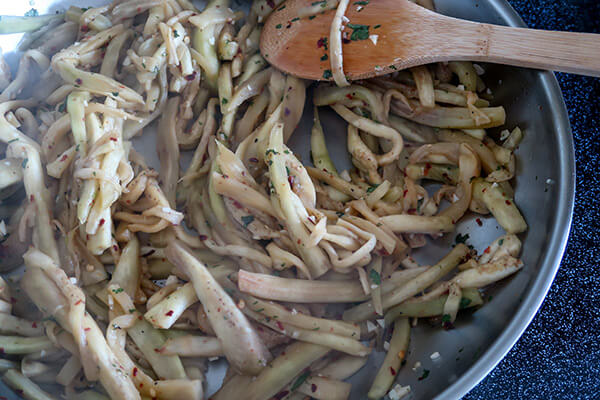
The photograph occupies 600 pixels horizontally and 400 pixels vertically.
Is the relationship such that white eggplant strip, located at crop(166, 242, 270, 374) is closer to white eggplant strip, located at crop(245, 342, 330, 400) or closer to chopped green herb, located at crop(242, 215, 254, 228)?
white eggplant strip, located at crop(245, 342, 330, 400)

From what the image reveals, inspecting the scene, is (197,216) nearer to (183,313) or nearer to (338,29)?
(183,313)

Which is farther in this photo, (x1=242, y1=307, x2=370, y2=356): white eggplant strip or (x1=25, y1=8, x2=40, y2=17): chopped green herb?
(x1=25, y1=8, x2=40, y2=17): chopped green herb

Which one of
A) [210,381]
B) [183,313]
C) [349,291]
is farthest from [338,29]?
[210,381]

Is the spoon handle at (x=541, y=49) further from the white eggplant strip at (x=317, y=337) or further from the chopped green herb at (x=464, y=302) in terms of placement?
the white eggplant strip at (x=317, y=337)

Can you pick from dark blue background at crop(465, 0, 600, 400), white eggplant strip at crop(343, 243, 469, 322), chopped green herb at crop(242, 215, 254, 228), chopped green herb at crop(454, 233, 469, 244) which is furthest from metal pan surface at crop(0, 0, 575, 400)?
chopped green herb at crop(242, 215, 254, 228)

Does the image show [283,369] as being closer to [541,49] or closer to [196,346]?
[196,346]
